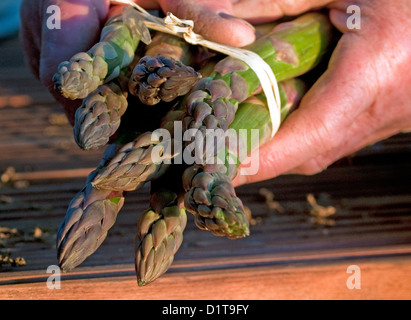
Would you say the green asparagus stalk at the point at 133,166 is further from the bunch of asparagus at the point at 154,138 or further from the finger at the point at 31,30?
the finger at the point at 31,30

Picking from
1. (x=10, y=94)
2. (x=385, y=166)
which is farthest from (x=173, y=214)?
(x=10, y=94)

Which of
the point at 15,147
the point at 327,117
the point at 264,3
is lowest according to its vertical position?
the point at 327,117

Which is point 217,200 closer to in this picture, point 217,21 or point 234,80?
point 234,80

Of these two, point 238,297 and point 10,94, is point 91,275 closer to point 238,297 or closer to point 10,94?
point 238,297

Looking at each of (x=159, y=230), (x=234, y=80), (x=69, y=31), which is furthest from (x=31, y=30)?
Answer: (x=159, y=230)

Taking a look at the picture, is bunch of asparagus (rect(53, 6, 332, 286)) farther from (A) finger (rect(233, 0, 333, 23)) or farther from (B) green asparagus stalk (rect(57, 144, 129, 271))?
(A) finger (rect(233, 0, 333, 23))
